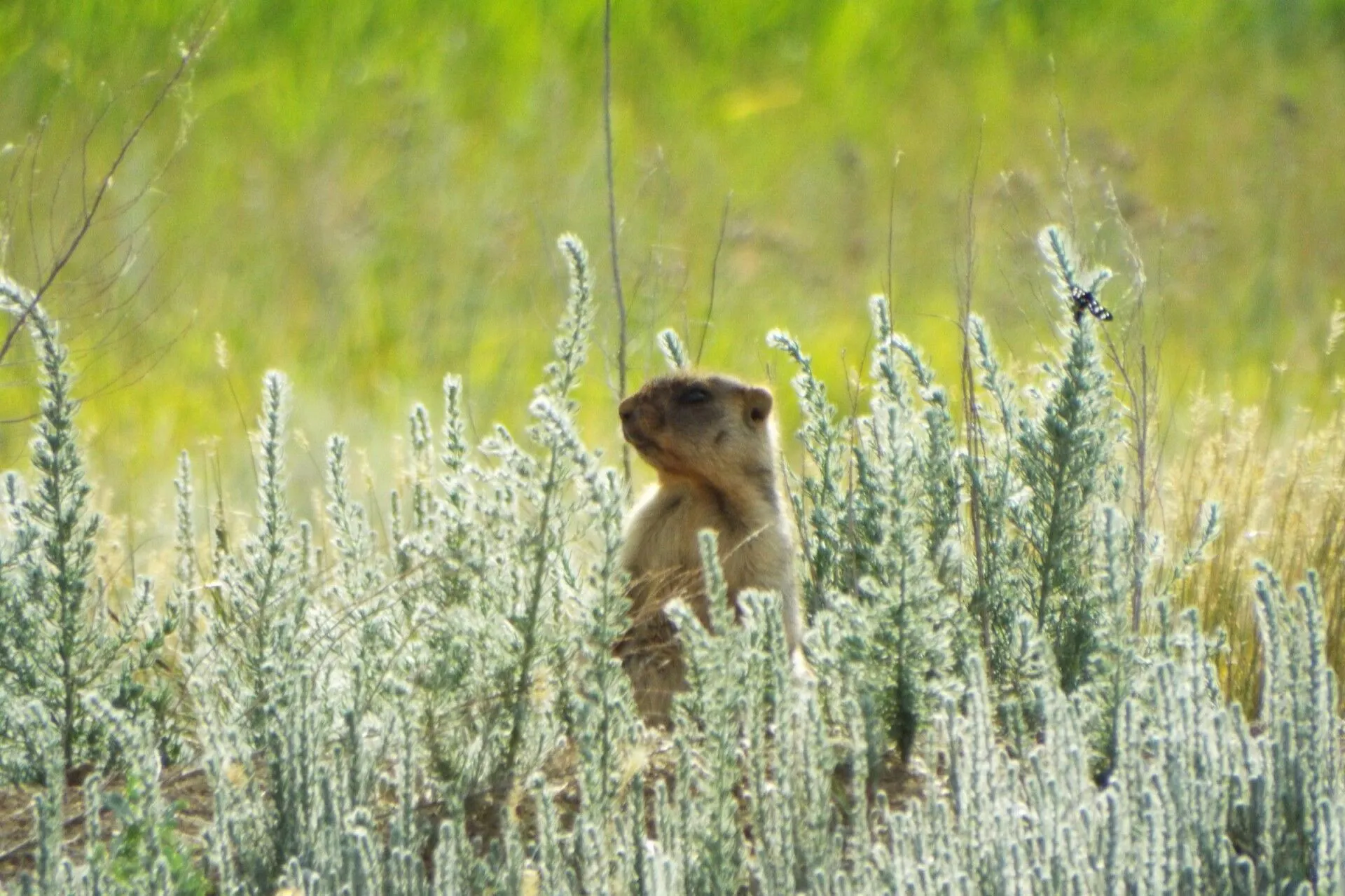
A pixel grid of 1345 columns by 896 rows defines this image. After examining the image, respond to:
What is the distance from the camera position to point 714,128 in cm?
1055

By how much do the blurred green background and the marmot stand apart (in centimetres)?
180

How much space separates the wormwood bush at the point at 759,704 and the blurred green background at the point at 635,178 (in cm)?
319

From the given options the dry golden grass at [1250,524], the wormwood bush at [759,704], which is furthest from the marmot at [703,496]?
the dry golden grass at [1250,524]

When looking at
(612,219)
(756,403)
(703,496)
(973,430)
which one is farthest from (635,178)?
(973,430)

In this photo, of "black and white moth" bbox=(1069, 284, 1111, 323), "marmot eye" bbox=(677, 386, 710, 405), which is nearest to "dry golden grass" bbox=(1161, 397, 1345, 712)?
"black and white moth" bbox=(1069, 284, 1111, 323)

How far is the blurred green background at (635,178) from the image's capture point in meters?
8.59

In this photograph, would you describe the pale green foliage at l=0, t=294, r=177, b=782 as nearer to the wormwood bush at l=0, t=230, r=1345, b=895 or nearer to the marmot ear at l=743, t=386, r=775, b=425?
the wormwood bush at l=0, t=230, r=1345, b=895

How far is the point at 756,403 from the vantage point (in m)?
5.72

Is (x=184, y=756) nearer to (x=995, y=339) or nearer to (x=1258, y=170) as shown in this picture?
(x=995, y=339)

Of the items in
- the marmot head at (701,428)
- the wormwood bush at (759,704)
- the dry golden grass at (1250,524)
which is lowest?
the wormwood bush at (759,704)

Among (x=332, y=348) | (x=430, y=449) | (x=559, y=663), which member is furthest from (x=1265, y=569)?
(x=332, y=348)

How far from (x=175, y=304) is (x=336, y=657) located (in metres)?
5.18

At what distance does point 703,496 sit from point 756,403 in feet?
1.30

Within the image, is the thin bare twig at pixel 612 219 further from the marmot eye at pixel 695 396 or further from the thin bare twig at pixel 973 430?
the thin bare twig at pixel 973 430
